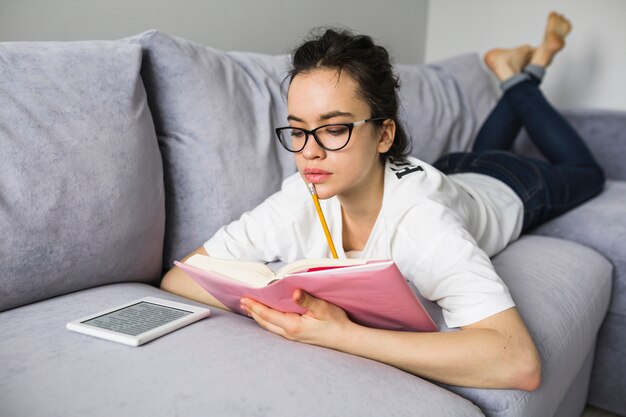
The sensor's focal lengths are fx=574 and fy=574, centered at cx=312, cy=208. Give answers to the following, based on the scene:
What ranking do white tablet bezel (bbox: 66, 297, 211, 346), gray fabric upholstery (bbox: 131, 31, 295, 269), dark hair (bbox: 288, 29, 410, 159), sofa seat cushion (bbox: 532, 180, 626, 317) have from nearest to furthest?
white tablet bezel (bbox: 66, 297, 211, 346) → dark hair (bbox: 288, 29, 410, 159) → gray fabric upholstery (bbox: 131, 31, 295, 269) → sofa seat cushion (bbox: 532, 180, 626, 317)

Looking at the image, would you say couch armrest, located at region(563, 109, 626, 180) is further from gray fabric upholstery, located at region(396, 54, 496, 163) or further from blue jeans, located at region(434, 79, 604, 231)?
gray fabric upholstery, located at region(396, 54, 496, 163)

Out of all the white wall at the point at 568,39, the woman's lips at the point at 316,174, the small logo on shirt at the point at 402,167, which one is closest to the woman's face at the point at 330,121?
the woman's lips at the point at 316,174

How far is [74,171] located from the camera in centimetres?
100

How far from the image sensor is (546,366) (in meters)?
0.94

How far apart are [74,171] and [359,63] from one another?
0.54 metres

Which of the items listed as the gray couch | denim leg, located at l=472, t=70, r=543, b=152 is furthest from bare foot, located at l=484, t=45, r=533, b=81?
the gray couch

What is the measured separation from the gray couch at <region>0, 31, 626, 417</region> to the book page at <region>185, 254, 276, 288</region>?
0.09 m

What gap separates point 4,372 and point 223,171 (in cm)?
65

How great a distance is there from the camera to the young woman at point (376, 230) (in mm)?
838

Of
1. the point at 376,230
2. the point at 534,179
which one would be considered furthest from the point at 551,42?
the point at 376,230

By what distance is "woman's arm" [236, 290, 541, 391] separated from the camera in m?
0.82

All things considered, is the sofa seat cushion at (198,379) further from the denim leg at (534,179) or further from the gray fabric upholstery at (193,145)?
the denim leg at (534,179)

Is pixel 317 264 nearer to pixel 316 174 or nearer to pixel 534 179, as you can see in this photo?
pixel 316 174

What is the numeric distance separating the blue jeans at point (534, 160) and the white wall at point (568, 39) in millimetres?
643
